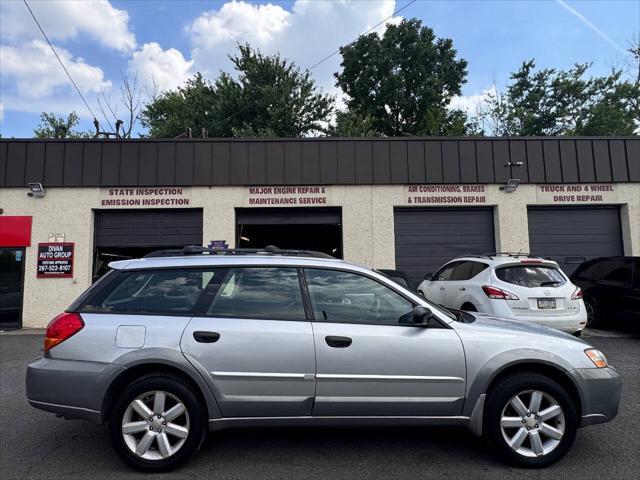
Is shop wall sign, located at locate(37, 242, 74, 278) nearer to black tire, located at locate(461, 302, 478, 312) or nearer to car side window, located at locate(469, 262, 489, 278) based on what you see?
black tire, located at locate(461, 302, 478, 312)

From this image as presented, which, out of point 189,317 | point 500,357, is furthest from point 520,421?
point 189,317

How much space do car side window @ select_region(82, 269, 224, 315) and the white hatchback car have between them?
4955 millimetres

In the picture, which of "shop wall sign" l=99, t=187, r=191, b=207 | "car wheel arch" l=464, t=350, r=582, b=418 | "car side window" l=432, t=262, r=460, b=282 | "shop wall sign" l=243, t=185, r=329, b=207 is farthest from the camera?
"shop wall sign" l=243, t=185, r=329, b=207

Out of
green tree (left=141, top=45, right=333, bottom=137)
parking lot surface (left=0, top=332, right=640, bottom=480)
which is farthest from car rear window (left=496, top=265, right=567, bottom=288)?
green tree (left=141, top=45, right=333, bottom=137)

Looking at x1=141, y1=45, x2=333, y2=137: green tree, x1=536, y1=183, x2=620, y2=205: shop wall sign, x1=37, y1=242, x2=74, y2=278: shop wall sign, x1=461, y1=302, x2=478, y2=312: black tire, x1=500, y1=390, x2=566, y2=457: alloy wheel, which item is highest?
x1=141, y1=45, x2=333, y2=137: green tree

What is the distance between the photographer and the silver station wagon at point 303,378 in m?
3.24

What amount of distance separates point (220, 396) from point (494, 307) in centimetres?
494

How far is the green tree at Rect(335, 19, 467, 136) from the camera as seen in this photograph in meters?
34.9

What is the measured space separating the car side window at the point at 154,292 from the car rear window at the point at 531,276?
5.18 metres

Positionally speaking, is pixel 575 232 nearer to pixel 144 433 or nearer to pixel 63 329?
pixel 144 433

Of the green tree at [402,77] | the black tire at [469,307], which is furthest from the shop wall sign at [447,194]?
the green tree at [402,77]

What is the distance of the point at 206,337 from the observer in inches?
130

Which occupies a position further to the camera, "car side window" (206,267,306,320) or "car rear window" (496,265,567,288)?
"car rear window" (496,265,567,288)

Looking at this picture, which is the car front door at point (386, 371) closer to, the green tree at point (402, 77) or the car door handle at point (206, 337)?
the car door handle at point (206, 337)
